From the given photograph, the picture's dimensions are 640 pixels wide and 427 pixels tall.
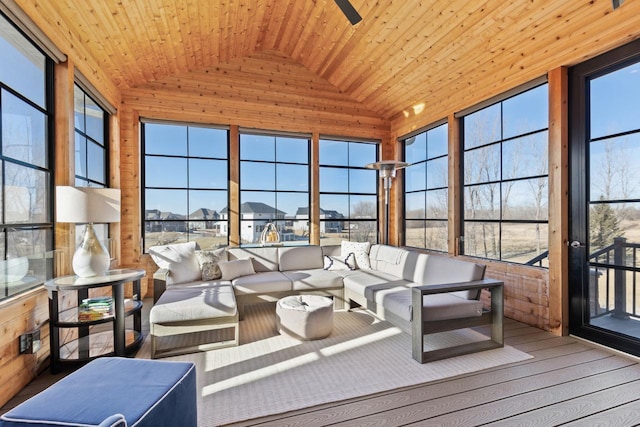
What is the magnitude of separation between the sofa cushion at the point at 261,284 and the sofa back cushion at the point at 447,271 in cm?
158

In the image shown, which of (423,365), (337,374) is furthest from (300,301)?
(423,365)

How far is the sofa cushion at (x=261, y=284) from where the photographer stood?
11.4ft

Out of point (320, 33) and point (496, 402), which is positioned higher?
point (320, 33)

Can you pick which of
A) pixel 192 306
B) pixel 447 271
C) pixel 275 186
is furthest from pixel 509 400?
pixel 275 186

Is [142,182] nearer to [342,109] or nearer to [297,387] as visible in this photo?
[342,109]

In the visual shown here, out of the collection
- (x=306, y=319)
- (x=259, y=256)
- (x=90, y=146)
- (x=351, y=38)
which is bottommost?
(x=306, y=319)

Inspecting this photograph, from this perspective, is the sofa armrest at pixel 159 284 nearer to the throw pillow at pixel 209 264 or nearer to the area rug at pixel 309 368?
the throw pillow at pixel 209 264

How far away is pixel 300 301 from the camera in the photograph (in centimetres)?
312

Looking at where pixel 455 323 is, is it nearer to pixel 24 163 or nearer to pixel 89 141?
pixel 24 163

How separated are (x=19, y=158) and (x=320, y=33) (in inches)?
146

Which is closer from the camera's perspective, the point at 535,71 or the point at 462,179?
the point at 535,71

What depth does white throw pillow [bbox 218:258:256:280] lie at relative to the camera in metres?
3.84

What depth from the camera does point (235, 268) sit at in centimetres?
390

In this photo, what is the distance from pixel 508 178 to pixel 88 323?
4559 millimetres
